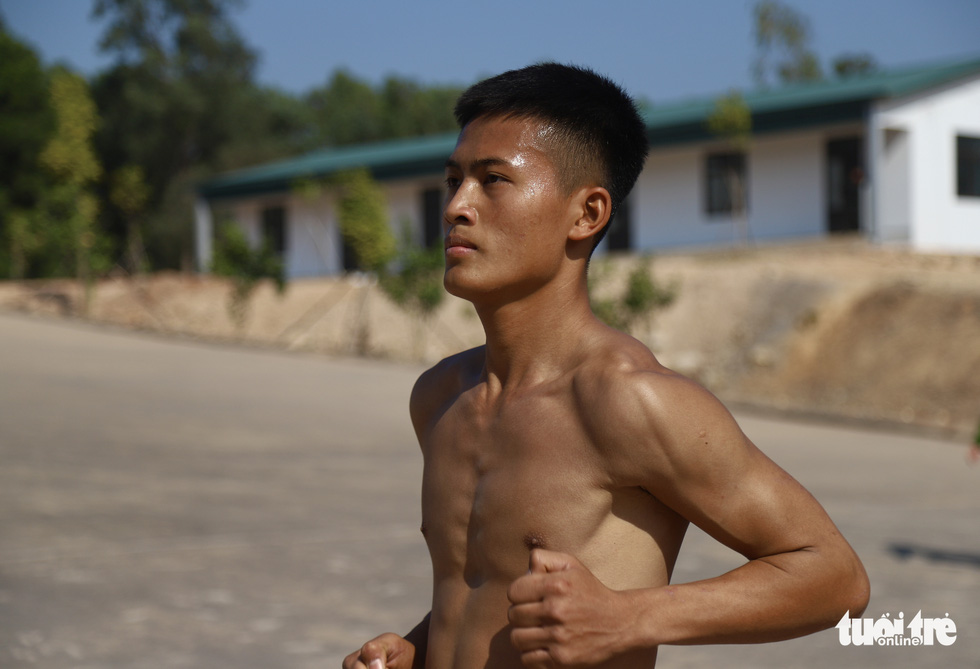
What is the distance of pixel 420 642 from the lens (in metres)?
1.80

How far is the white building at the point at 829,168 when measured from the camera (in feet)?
69.8

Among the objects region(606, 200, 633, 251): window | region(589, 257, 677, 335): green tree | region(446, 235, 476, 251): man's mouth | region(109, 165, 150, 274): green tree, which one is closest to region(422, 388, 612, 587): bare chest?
region(446, 235, 476, 251): man's mouth

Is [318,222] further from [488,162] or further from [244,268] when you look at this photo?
[488,162]

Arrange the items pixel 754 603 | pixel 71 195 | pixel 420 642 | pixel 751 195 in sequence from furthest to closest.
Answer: pixel 71 195 < pixel 751 195 < pixel 420 642 < pixel 754 603

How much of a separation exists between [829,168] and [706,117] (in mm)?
2818

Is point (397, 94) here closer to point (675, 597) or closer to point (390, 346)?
point (390, 346)

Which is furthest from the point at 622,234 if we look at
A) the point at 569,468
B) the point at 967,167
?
the point at 569,468

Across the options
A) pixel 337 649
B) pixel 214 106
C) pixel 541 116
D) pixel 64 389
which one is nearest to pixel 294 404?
pixel 64 389

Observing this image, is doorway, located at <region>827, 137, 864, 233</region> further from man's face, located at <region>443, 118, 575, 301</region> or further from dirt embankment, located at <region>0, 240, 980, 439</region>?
man's face, located at <region>443, 118, 575, 301</region>

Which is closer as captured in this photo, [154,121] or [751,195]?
[751,195]

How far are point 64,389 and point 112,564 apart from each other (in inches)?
297

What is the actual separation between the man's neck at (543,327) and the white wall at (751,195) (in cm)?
2231

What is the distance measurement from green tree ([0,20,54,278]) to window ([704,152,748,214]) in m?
23.0

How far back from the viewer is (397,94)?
5306 centimetres
